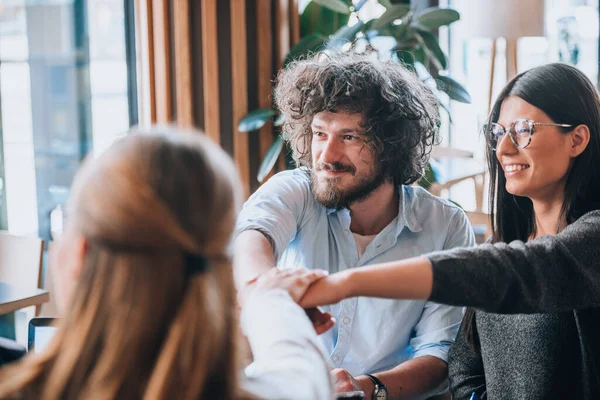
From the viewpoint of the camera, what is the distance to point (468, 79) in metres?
5.80

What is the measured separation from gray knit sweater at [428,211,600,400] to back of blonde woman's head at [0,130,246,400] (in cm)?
50

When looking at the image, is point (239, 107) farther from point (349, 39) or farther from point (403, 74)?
point (403, 74)

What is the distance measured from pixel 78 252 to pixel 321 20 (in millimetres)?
3079

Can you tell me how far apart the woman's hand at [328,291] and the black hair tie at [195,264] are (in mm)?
444

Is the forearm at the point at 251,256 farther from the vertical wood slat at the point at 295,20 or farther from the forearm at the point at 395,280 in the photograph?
the vertical wood slat at the point at 295,20

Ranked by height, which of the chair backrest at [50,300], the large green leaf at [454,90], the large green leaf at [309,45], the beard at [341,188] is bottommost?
the chair backrest at [50,300]

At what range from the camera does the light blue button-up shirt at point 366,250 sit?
6.46 ft

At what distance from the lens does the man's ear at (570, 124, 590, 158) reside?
166 cm

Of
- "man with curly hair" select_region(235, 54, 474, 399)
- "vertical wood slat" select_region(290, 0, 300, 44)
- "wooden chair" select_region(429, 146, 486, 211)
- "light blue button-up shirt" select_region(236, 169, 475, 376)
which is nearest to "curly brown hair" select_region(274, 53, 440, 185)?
"man with curly hair" select_region(235, 54, 474, 399)

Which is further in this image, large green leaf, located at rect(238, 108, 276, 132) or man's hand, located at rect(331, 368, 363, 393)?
large green leaf, located at rect(238, 108, 276, 132)

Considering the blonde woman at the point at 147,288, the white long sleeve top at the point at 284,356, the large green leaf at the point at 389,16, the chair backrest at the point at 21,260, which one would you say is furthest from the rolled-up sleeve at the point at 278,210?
the large green leaf at the point at 389,16

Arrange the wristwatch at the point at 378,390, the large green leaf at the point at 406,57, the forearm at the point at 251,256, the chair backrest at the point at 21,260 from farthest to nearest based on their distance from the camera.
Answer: the large green leaf at the point at 406,57 → the chair backrest at the point at 21,260 → the wristwatch at the point at 378,390 → the forearm at the point at 251,256

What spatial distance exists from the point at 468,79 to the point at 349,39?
8.70ft

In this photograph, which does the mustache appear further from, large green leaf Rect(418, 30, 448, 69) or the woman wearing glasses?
large green leaf Rect(418, 30, 448, 69)
